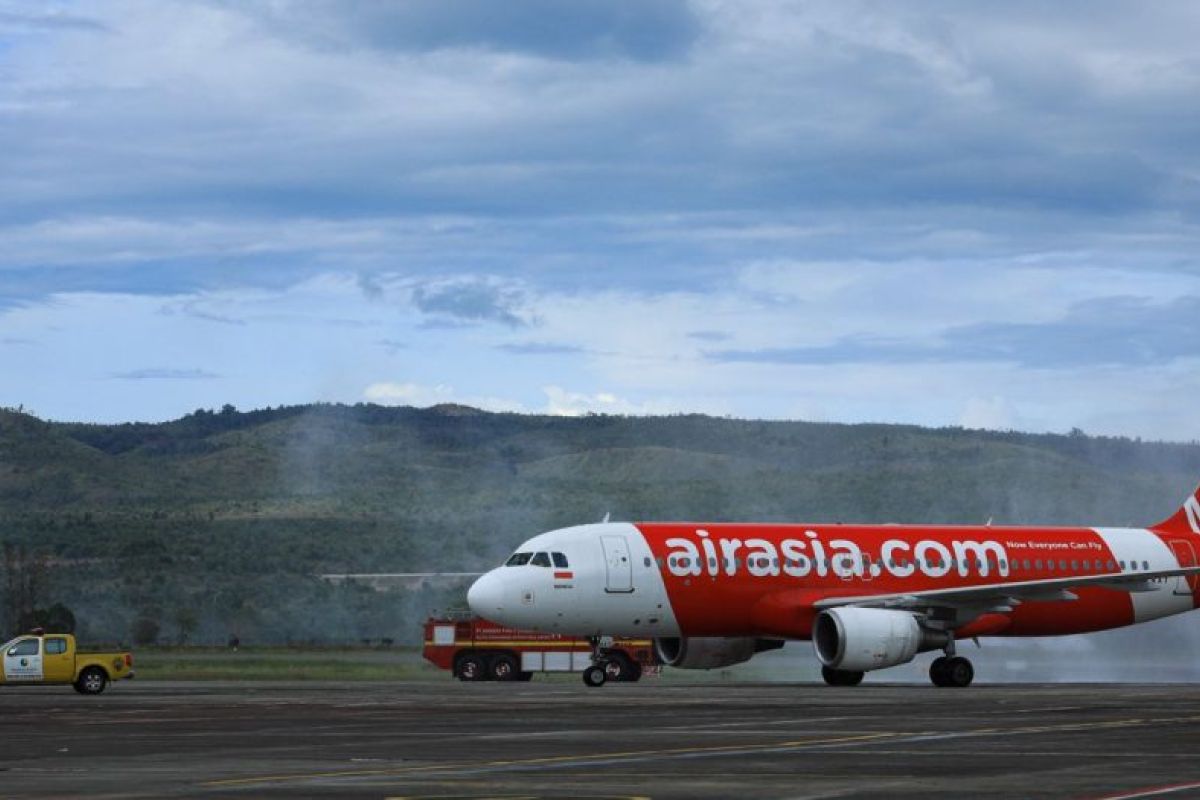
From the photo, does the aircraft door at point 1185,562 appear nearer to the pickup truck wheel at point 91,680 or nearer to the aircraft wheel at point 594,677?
the aircraft wheel at point 594,677

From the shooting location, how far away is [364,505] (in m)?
162

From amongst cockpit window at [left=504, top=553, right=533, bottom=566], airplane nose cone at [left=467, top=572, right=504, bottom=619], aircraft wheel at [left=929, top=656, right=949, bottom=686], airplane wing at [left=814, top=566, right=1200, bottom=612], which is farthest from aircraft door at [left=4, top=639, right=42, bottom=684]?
aircraft wheel at [left=929, top=656, right=949, bottom=686]

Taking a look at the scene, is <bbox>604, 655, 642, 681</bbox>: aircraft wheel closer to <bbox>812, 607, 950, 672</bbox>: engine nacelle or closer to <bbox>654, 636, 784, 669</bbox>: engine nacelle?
<bbox>654, 636, 784, 669</bbox>: engine nacelle

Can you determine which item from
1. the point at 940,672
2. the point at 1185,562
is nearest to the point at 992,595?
the point at 940,672

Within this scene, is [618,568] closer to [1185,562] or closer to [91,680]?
[91,680]

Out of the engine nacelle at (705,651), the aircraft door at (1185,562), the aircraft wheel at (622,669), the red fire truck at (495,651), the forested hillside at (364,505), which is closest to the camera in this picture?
the engine nacelle at (705,651)

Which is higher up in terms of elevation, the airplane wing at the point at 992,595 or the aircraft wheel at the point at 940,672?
the airplane wing at the point at 992,595

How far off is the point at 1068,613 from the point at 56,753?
40558 millimetres

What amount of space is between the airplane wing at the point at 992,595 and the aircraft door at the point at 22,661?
21.3m

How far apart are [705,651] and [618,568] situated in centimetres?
499

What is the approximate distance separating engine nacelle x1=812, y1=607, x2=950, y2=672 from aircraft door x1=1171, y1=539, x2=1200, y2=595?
42.7 ft

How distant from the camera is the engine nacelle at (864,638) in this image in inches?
2211

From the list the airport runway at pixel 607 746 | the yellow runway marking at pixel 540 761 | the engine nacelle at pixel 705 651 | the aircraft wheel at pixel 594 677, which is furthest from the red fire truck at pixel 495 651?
the yellow runway marking at pixel 540 761

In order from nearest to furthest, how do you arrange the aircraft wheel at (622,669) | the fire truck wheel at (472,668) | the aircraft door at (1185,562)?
the aircraft door at (1185,562) < the aircraft wheel at (622,669) < the fire truck wheel at (472,668)
